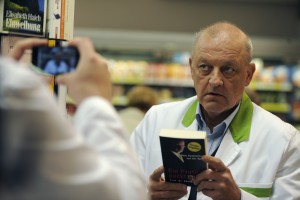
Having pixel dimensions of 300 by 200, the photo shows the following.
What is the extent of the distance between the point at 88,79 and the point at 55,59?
7.3 inches

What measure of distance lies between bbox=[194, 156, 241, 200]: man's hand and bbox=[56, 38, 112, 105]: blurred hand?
2.91ft

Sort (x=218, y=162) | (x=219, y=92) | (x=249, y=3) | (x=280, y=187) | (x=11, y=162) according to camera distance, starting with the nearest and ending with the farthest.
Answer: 1. (x=11, y=162)
2. (x=218, y=162)
3. (x=280, y=187)
4. (x=219, y=92)
5. (x=249, y=3)

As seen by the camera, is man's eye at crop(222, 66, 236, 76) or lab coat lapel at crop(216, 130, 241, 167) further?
man's eye at crop(222, 66, 236, 76)

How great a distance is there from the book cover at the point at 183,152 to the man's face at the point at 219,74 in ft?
1.90

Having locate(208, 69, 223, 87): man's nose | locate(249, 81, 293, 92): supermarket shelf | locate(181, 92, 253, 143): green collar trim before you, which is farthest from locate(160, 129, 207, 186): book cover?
locate(249, 81, 293, 92): supermarket shelf

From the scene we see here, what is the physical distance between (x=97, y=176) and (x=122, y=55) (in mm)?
8081

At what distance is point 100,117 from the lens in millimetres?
1194

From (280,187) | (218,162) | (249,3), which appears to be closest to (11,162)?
(218,162)

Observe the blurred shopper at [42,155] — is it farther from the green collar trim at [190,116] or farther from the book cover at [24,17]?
the green collar trim at [190,116]

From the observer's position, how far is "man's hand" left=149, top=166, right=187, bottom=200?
7.19 ft

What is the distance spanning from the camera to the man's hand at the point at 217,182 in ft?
6.89

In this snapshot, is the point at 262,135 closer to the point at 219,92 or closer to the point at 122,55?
the point at 219,92

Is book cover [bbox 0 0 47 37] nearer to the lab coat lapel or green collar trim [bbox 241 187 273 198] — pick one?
the lab coat lapel

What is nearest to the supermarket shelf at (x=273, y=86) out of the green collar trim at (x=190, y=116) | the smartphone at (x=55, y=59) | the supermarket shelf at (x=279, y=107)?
the supermarket shelf at (x=279, y=107)
